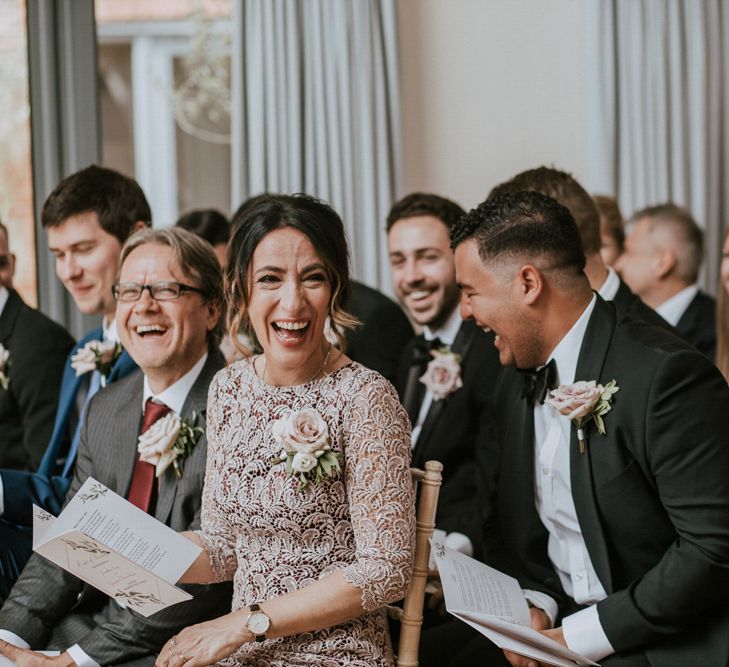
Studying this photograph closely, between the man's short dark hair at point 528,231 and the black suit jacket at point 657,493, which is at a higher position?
the man's short dark hair at point 528,231

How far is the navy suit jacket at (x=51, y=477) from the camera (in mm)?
2889

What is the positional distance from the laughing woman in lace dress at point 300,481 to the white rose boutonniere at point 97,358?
949 mm

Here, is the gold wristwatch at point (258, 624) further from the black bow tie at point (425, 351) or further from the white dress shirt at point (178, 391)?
the black bow tie at point (425, 351)

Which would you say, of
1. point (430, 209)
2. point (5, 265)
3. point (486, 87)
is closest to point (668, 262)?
point (486, 87)

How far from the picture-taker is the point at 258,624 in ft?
6.44

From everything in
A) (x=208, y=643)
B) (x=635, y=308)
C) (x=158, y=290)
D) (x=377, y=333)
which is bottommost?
(x=208, y=643)

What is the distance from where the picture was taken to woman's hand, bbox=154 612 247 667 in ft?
6.47

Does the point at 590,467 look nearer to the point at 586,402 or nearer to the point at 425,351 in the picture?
the point at 586,402

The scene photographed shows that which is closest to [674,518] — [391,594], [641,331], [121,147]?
[641,331]

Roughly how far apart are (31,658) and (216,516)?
61 cm

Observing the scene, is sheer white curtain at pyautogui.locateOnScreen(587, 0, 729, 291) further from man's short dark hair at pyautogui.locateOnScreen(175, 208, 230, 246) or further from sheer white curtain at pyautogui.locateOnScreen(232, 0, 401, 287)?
man's short dark hair at pyautogui.locateOnScreen(175, 208, 230, 246)

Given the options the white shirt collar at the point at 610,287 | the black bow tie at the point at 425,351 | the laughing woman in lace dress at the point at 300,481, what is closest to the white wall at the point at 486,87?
the black bow tie at the point at 425,351

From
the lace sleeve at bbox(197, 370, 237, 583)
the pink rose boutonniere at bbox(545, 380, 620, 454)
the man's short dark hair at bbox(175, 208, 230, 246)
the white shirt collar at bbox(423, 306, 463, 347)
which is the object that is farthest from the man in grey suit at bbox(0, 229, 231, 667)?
the man's short dark hair at bbox(175, 208, 230, 246)

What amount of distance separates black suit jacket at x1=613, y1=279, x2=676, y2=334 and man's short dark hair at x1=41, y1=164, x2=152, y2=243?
5.62 ft
